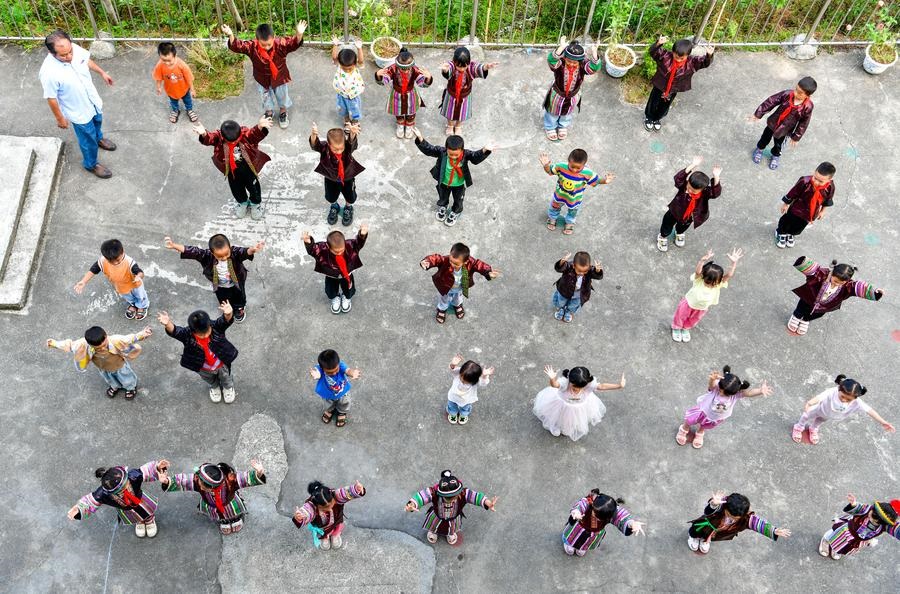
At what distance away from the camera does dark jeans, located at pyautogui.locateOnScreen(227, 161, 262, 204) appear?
8875 mm

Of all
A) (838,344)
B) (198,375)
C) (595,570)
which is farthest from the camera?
(838,344)

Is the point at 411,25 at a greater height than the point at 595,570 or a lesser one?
greater

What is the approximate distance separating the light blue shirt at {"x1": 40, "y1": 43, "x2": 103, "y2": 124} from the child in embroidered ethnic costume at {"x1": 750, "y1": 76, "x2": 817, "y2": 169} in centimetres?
799

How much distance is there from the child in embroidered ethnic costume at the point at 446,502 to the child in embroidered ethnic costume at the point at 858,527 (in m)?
3.26

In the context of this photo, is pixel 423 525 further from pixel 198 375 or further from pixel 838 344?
pixel 838 344

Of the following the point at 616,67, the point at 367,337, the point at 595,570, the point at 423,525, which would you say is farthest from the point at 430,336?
the point at 616,67

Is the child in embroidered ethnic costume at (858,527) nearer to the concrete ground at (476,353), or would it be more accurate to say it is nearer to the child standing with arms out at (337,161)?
the concrete ground at (476,353)

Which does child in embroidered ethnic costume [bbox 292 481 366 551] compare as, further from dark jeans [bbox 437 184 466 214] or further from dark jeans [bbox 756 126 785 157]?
dark jeans [bbox 756 126 785 157]

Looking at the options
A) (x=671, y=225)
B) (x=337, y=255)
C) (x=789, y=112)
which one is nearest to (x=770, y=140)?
(x=789, y=112)

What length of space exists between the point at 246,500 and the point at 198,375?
1498 mm

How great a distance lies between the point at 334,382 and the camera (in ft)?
24.5

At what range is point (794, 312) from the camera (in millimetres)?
9023

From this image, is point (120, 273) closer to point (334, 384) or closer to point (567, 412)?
point (334, 384)

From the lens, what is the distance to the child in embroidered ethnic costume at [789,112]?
31.5 ft
